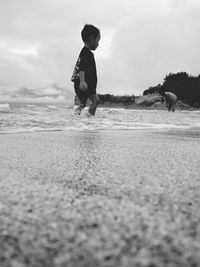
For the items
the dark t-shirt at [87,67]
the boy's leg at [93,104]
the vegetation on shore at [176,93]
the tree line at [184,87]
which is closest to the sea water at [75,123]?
the boy's leg at [93,104]

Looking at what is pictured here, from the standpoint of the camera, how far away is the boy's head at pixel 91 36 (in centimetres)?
562

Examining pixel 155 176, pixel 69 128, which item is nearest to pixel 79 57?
pixel 69 128

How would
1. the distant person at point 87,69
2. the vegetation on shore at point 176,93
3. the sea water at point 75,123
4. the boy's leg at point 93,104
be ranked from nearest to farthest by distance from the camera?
the sea water at point 75,123 → the boy's leg at point 93,104 → the distant person at point 87,69 → the vegetation on shore at point 176,93

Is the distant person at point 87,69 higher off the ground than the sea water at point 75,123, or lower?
higher

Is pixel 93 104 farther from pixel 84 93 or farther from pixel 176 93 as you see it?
pixel 176 93

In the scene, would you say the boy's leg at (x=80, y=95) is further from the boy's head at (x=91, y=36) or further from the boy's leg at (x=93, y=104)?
the boy's head at (x=91, y=36)

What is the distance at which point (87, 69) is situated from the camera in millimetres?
5465

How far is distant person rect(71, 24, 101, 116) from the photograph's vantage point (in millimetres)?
5422

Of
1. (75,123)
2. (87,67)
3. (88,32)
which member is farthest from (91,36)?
(75,123)

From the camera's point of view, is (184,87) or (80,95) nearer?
(80,95)

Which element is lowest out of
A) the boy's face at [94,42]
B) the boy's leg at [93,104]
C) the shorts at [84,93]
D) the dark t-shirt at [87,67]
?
the boy's leg at [93,104]

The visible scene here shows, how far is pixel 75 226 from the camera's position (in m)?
0.49

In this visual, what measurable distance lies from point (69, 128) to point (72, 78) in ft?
7.87

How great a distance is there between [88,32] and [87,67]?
2.30 ft
